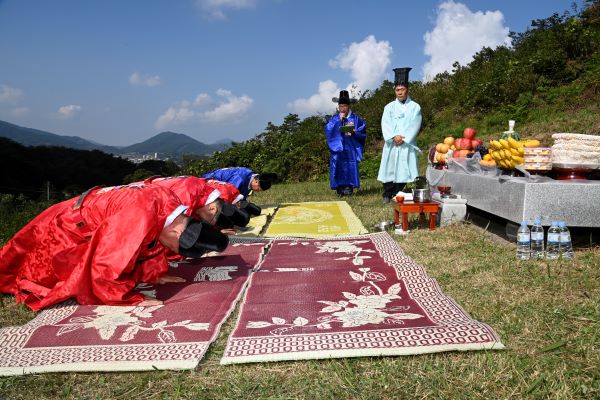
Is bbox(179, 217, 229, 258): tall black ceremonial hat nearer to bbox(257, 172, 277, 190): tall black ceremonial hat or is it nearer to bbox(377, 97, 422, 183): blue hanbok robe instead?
bbox(257, 172, 277, 190): tall black ceremonial hat

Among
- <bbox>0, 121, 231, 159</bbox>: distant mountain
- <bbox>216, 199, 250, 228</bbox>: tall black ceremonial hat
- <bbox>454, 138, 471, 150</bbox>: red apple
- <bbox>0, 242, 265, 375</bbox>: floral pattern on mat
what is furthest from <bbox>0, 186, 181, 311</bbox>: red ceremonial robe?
<bbox>0, 121, 231, 159</bbox>: distant mountain

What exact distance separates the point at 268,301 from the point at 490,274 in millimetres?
1599

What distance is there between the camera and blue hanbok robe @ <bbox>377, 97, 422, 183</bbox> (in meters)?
7.07

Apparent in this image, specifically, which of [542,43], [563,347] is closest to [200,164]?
[542,43]

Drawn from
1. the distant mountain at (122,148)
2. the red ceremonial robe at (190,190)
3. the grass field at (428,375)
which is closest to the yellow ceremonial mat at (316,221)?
the red ceremonial robe at (190,190)

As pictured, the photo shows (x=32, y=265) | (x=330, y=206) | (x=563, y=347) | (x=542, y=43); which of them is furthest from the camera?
(x=542, y=43)

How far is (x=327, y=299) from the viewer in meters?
2.95

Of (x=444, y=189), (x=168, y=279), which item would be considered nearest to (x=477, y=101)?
(x=444, y=189)

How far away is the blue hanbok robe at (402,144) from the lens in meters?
7.07

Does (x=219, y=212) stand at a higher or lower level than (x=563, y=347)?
Answer: higher

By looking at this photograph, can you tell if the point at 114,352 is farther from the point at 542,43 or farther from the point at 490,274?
the point at 542,43

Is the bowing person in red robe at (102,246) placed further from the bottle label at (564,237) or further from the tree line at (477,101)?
the tree line at (477,101)

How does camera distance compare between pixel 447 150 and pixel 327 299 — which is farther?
pixel 447 150

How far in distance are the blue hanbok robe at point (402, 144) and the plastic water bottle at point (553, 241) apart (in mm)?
3537
